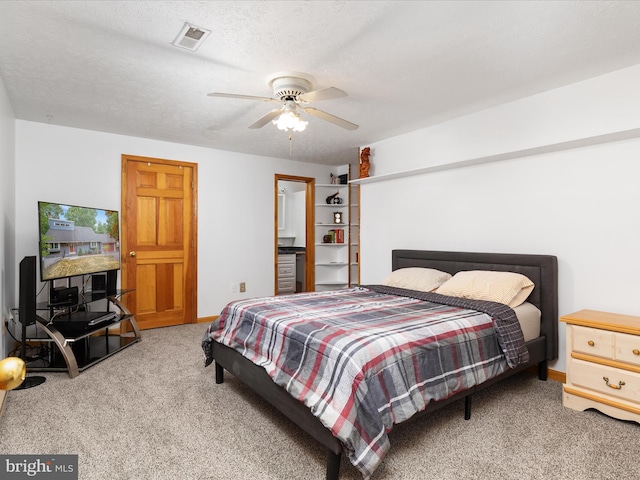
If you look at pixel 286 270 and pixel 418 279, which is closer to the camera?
pixel 418 279

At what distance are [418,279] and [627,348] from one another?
65.6 inches

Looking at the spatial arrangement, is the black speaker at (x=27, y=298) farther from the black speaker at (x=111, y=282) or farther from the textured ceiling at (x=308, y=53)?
the textured ceiling at (x=308, y=53)

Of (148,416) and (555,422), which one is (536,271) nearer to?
(555,422)

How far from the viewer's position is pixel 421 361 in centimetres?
201

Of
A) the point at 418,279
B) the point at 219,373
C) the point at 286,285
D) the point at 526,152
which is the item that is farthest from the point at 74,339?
the point at 526,152

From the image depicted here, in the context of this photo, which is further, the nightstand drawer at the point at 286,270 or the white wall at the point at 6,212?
the nightstand drawer at the point at 286,270

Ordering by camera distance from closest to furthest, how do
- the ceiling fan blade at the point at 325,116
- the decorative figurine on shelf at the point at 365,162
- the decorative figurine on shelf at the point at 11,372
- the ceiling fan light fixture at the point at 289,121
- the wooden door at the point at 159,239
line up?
1. the decorative figurine on shelf at the point at 11,372
2. the ceiling fan light fixture at the point at 289,121
3. the ceiling fan blade at the point at 325,116
4. the wooden door at the point at 159,239
5. the decorative figurine on shelf at the point at 365,162

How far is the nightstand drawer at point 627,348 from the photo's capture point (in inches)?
89.7

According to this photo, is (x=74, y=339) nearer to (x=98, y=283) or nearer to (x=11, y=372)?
(x=98, y=283)

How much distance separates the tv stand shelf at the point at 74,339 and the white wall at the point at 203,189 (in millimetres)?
904

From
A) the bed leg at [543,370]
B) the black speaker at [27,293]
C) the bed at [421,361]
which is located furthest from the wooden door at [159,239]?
the bed leg at [543,370]

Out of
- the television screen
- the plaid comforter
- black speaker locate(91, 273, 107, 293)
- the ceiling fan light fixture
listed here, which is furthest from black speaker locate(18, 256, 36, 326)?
the ceiling fan light fixture

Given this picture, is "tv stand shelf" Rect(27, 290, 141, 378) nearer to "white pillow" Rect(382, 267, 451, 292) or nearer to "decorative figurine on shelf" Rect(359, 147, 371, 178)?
"white pillow" Rect(382, 267, 451, 292)

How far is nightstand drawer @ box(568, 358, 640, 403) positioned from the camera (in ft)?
7.56
